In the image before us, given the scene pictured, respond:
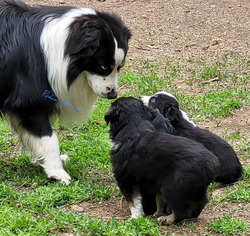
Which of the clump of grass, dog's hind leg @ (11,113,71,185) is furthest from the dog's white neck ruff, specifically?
the clump of grass

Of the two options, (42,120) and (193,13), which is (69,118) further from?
(193,13)

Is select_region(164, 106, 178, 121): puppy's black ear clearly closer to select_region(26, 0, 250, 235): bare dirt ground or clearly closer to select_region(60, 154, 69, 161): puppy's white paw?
select_region(60, 154, 69, 161): puppy's white paw

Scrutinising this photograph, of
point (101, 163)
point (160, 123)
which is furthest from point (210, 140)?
point (101, 163)

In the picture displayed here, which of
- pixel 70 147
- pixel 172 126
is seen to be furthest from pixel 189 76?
pixel 172 126

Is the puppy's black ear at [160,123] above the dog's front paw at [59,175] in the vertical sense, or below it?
above

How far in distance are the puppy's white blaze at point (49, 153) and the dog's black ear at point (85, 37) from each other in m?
0.97

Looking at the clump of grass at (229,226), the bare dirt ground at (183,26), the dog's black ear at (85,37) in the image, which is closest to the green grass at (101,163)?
the clump of grass at (229,226)

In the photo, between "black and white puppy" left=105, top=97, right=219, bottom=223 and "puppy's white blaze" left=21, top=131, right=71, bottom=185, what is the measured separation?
92cm

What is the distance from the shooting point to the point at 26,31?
5637 millimetres

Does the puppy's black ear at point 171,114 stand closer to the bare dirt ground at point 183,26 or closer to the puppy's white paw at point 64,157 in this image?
the puppy's white paw at point 64,157

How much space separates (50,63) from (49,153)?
0.95 m

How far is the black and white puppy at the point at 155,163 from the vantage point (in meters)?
4.48

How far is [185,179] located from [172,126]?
1.05 m

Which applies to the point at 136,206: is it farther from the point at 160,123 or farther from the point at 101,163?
the point at 101,163
